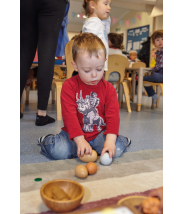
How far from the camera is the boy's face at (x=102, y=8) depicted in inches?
57.2

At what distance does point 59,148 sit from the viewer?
912 mm

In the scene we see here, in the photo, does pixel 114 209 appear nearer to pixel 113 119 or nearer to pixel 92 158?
pixel 92 158

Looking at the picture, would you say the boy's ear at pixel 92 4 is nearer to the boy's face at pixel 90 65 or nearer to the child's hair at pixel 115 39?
the boy's face at pixel 90 65

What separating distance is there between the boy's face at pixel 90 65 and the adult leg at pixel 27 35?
562 mm

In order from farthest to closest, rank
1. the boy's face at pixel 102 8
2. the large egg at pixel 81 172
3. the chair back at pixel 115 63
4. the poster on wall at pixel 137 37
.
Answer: the poster on wall at pixel 137 37
the chair back at pixel 115 63
the boy's face at pixel 102 8
the large egg at pixel 81 172

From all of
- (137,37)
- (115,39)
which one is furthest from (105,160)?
(137,37)

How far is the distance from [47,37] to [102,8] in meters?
0.44

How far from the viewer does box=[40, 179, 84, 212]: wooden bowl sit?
474mm

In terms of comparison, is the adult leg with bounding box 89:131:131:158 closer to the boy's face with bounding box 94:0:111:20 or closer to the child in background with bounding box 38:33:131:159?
the child in background with bounding box 38:33:131:159

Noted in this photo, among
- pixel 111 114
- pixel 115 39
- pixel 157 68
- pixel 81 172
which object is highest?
pixel 115 39

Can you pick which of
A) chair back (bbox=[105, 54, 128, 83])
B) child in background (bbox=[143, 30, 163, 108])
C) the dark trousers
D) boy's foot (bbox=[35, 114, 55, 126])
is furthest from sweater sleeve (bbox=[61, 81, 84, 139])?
child in background (bbox=[143, 30, 163, 108])

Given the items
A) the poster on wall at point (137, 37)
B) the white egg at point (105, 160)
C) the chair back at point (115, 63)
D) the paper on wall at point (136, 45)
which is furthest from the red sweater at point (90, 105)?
the paper on wall at point (136, 45)

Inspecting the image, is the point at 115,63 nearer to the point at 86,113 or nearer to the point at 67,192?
the point at 86,113

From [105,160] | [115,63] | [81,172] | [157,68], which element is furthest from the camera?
[157,68]
